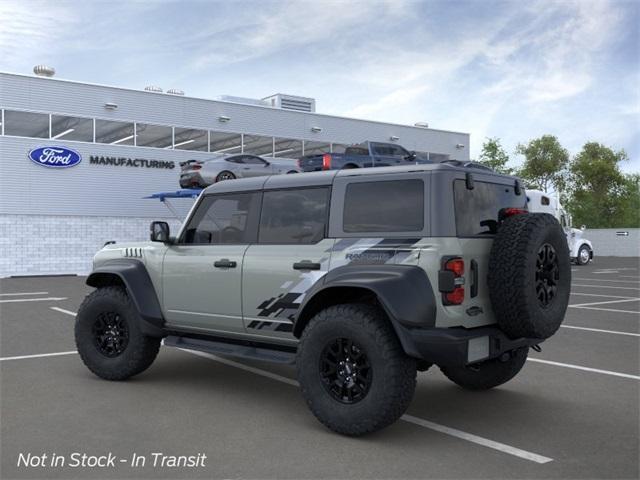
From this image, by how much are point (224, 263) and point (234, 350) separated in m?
0.78

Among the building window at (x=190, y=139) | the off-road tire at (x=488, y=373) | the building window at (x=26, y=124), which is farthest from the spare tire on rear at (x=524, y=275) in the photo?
the building window at (x=190, y=139)

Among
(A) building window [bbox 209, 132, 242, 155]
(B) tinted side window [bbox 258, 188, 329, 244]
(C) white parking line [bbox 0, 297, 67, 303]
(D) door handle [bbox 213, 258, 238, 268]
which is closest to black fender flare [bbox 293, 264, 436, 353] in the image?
(B) tinted side window [bbox 258, 188, 329, 244]

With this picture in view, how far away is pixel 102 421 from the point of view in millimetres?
5168

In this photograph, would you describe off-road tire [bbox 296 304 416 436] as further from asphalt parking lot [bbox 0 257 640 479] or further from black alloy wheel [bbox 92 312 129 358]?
black alloy wheel [bbox 92 312 129 358]

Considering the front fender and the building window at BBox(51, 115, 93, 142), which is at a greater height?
the building window at BBox(51, 115, 93, 142)

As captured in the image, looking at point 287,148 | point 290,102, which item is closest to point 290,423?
point 287,148

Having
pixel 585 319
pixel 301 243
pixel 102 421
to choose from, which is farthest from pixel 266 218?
pixel 585 319

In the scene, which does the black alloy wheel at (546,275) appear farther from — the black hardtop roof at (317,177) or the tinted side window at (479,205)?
the black hardtop roof at (317,177)

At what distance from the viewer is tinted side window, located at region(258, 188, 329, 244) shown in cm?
544

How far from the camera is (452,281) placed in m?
4.55

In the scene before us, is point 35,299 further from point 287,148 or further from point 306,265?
point 287,148

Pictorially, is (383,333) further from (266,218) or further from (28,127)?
(28,127)

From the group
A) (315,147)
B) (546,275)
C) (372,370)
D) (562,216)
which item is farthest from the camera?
(315,147)

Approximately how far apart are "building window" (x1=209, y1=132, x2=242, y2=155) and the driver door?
2466 cm
